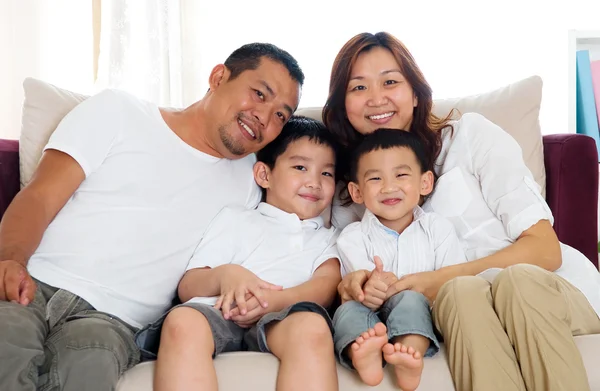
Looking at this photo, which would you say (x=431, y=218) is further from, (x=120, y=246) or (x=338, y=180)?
(x=120, y=246)

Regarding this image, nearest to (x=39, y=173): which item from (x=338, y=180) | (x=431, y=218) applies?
(x=338, y=180)

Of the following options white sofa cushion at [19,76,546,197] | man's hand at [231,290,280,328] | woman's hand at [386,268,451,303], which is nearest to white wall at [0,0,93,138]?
white sofa cushion at [19,76,546,197]

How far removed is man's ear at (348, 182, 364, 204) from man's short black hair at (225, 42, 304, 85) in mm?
319

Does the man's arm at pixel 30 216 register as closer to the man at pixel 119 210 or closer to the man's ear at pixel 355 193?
the man at pixel 119 210

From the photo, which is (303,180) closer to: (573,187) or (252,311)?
(252,311)

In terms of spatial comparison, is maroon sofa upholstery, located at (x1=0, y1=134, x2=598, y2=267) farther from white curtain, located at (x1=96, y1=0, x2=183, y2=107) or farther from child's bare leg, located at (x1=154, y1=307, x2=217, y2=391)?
white curtain, located at (x1=96, y1=0, x2=183, y2=107)

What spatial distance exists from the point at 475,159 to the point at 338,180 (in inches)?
15.7

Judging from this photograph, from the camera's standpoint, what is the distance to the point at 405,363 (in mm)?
1165

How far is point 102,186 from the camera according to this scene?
154cm

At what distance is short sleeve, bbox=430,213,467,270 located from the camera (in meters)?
1.57

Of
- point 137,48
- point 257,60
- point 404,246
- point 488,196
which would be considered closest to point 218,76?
point 257,60

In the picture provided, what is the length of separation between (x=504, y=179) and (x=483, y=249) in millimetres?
184

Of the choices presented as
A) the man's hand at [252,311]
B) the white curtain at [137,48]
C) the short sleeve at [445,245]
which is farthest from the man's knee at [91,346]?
the white curtain at [137,48]

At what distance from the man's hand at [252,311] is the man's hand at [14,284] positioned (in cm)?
42
